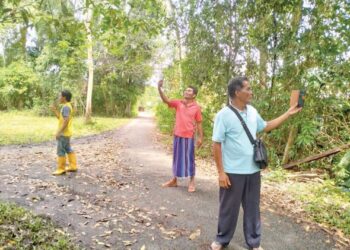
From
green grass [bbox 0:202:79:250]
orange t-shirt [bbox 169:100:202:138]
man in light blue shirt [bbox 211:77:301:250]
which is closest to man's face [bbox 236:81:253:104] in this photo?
man in light blue shirt [bbox 211:77:301:250]

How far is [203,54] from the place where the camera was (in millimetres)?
10844

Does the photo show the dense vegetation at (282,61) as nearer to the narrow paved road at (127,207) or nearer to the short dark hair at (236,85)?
the narrow paved road at (127,207)

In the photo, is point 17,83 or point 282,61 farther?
point 17,83

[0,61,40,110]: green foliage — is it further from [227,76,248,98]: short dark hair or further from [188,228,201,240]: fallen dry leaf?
[227,76,248,98]: short dark hair

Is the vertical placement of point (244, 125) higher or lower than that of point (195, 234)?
higher

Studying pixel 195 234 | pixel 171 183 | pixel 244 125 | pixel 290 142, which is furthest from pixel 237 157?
pixel 290 142

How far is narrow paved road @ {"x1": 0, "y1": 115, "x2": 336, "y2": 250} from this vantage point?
14.8 ft

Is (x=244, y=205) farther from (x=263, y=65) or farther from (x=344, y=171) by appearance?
(x=263, y=65)

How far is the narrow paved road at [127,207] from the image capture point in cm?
451

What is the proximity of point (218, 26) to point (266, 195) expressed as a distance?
5593mm

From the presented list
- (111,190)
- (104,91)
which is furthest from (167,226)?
(104,91)

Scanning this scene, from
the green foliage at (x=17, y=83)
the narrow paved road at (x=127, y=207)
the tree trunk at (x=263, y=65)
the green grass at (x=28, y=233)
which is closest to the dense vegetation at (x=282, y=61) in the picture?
the tree trunk at (x=263, y=65)

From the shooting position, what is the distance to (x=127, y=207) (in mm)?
5719

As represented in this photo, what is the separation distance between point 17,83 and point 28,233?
26.9 m
